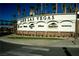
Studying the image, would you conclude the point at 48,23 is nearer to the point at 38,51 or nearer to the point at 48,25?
the point at 48,25

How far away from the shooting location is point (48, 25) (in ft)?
35.8

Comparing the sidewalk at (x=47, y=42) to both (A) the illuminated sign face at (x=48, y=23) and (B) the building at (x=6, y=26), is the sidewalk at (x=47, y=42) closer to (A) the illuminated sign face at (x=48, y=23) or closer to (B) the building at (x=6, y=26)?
(B) the building at (x=6, y=26)

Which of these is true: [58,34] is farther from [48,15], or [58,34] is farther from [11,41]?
[11,41]

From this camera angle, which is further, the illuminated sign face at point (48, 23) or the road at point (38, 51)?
the illuminated sign face at point (48, 23)

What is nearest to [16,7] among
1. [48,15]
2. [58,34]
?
[48,15]

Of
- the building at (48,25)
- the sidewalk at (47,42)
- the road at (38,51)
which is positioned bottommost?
the road at (38,51)

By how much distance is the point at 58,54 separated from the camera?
10.1 m

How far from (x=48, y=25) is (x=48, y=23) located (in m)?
0.14


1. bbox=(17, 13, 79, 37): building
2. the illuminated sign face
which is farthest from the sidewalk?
the illuminated sign face

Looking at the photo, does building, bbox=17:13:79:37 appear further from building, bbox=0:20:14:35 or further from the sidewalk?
building, bbox=0:20:14:35

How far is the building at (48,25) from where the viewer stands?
419 inches

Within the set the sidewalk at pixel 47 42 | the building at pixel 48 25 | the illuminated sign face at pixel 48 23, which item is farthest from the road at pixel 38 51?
the illuminated sign face at pixel 48 23

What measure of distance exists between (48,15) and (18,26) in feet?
4.74

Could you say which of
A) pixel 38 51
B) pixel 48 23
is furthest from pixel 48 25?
pixel 38 51
